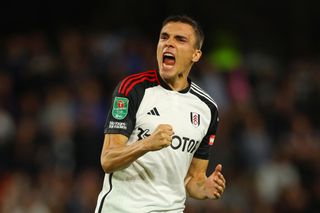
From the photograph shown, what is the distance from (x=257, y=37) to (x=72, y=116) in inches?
182

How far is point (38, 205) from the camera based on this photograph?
34.8ft

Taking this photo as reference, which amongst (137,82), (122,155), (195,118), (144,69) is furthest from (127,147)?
(144,69)

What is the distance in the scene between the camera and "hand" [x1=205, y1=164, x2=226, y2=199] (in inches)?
248

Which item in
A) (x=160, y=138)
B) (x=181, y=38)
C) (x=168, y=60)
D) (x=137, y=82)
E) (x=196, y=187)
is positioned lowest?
(x=196, y=187)

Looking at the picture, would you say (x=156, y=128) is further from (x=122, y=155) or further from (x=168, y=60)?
(x=168, y=60)

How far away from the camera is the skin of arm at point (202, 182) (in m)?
6.31

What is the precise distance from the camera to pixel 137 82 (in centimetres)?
618

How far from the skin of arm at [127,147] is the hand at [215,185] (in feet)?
2.40

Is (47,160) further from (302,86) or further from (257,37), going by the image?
(257,37)

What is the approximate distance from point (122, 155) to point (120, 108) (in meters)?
A: 0.39

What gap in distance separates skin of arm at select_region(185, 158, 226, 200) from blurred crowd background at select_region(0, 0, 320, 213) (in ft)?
13.3

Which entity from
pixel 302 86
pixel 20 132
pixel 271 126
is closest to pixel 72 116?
pixel 20 132

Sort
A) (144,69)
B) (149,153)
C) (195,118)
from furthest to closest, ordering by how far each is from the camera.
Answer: (144,69), (195,118), (149,153)

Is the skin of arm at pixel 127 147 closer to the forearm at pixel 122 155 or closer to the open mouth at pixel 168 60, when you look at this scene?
the forearm at pixel 122 155
